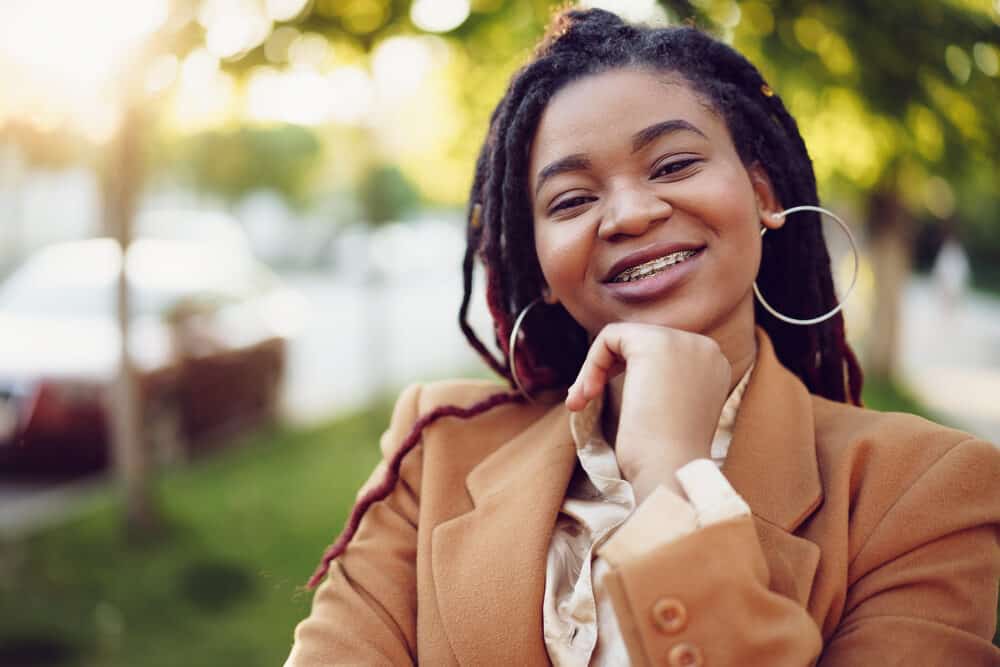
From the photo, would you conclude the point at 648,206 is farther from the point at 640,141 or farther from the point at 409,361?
the point at 409,361

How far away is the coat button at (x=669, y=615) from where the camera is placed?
1495mm

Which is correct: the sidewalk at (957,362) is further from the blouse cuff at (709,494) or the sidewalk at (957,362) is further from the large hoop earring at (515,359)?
the blouse cuff at (709,494)

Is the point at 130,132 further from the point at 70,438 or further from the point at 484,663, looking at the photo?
the point at 484,663

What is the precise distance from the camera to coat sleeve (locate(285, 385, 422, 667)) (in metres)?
1.90

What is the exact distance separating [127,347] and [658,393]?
450cm

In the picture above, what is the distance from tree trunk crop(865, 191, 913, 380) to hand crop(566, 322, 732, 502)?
9127 millimetres

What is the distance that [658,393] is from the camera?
5.68 ft

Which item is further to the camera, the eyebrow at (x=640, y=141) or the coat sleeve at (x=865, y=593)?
the eyebrow at (x=640, y=141)

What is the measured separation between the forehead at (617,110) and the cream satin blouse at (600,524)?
550mm

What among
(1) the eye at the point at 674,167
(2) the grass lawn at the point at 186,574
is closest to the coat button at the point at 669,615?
(1) the eye at the point at 674,167

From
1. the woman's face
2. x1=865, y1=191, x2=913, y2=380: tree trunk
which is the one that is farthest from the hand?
x1=865, y1=191, x2=913, y2=380: tree trunk

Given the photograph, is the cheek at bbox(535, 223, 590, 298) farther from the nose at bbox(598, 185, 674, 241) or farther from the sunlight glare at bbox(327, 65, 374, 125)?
the sunlight glare at bbox(327, 65, 374, 125)

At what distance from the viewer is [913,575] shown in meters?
1.65

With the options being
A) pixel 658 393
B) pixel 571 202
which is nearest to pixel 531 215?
pixel 571 202
